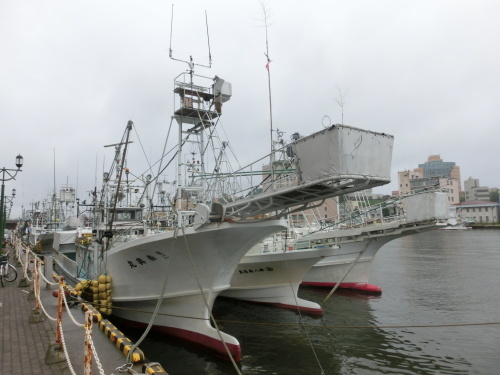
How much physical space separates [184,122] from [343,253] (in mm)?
11699

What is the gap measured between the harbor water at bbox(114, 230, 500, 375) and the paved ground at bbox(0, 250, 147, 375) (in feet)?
9.33

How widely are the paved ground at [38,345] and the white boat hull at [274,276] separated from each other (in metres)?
8.07

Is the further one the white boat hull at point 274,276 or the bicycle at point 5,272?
the white boat hull at point 274,276

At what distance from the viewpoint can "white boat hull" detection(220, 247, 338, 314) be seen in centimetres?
1491

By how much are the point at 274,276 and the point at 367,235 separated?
555 cm

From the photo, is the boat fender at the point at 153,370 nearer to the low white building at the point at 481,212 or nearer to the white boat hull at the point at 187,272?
the white boat hull at the point at 187,272

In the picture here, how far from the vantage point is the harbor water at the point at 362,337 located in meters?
9.06

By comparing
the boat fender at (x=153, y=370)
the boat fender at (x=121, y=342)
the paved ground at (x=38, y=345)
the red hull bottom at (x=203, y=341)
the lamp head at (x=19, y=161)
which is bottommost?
the red hull bottom at (x=203, y=341)

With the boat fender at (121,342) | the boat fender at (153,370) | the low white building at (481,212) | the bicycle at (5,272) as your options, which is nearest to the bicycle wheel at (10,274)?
the bicycle at (5,272)

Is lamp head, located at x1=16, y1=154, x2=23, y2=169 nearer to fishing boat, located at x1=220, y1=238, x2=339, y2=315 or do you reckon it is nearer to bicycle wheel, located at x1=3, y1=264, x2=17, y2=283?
bicycle wheel, located at x1=3, y1=264, x2=17, y2=283

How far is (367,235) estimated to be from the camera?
57.0ft

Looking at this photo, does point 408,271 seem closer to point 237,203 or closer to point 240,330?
point 240,330

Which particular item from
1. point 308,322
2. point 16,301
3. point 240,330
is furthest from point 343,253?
point 16,301

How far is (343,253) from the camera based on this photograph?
18844 mm
